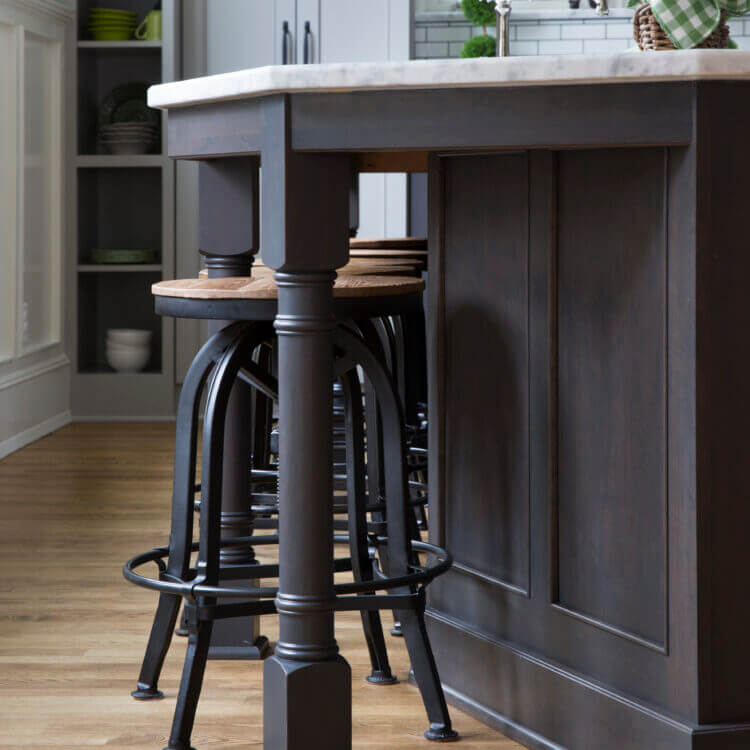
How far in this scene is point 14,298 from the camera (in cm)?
471

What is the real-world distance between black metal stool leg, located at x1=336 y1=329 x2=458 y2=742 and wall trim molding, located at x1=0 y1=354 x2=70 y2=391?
296 cm

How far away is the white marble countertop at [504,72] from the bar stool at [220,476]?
36 cm

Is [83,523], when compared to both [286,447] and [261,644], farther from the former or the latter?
[286,447]

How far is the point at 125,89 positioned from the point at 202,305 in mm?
3957

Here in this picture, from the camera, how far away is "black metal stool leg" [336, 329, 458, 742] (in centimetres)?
184

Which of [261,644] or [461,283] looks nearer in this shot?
[461,283]

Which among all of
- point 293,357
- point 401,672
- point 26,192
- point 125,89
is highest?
point 125,89

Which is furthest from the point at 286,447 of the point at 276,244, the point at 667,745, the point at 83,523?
the point at 83,523

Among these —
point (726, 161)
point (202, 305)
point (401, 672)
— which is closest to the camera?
point (726, 161)

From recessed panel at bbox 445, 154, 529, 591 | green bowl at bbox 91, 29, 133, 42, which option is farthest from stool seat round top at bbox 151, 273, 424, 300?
green bowl at bbox 91, 29, 133, 42

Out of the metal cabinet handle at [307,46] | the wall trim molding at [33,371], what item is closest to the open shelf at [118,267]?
the wall trim molding at [33,371]

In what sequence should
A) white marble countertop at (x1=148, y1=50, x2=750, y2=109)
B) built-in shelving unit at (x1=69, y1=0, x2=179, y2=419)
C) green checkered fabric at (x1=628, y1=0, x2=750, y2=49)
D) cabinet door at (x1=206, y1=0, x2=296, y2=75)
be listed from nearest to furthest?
white marble countertop at (x1=148, y1=50, x2=750, y2=109), green checkered fabric at (x1=628, y1=0, x2=750, y2=49), cabinet door at (x1=206, y1=0, x2=296, y2=75), built-in shelving unit at (x1=69, y1=0, x2=179, y2=419)

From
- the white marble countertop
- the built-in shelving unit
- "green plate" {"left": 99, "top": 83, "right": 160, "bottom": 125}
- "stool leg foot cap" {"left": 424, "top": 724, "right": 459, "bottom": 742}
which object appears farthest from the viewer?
"green plate" {"left": 99, "top": 83, "right": 160, "bottom": 125}

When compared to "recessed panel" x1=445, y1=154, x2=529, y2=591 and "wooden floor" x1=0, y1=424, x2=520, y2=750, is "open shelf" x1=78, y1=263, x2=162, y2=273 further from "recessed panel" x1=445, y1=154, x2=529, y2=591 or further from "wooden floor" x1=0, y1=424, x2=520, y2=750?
"recessed panel" x1=445, y1=154, x2=529, y2=591
